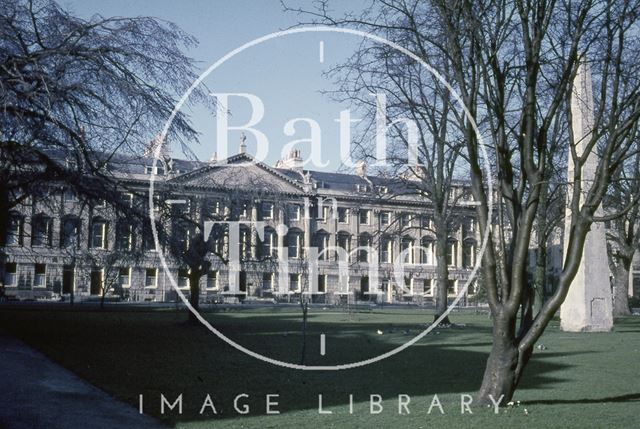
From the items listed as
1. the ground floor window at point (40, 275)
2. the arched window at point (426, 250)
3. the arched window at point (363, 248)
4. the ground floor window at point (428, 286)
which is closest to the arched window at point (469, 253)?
the arched window at point (426, 250)

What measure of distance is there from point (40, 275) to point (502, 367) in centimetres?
5913

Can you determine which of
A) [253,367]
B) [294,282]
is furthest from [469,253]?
[253,367]

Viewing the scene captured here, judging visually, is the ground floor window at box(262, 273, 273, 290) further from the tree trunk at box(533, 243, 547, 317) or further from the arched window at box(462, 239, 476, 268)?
the tree trunk at box(533, 243, 547, 317)

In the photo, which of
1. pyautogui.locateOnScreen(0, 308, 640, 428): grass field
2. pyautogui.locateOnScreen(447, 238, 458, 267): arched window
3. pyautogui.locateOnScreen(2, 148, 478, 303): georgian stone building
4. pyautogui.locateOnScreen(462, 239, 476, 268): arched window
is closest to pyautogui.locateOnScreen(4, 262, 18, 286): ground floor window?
pyautogui.locateOnScreen(2, 148, 478, 303): georgian stone building

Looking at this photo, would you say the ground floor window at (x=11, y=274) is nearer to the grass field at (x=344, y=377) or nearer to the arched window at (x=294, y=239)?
the arched window at (x=294, y=239)

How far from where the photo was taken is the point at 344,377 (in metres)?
13.5

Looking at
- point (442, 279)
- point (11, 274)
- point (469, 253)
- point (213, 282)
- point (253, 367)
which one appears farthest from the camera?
point (469, 253)

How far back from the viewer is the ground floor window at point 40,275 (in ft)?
205

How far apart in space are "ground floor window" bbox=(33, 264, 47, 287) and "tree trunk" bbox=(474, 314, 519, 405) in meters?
58.6

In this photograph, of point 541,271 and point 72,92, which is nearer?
point 72,92

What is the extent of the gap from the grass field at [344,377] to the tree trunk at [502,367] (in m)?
0.32

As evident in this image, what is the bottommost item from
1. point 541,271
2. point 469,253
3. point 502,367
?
point 502,367

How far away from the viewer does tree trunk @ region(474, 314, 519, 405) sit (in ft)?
32.4

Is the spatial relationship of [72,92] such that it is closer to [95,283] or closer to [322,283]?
[95,283]
